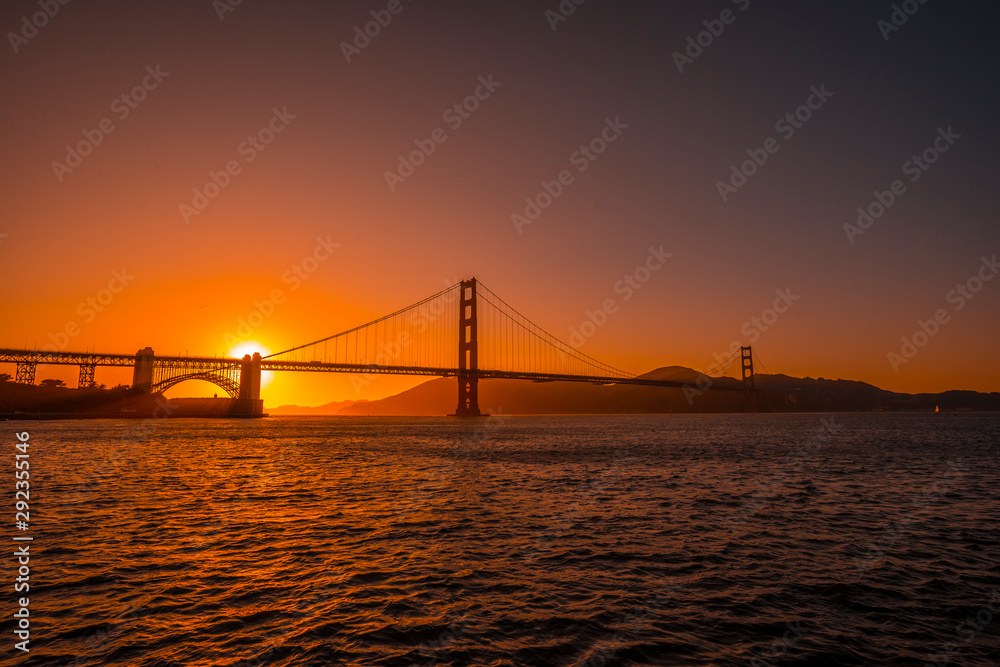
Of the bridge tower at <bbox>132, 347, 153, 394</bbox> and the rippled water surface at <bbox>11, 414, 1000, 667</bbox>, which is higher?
the bridge tower at <bbox>132, 347, 153, 394</bbox>

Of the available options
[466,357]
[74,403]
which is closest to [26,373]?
[74,403]

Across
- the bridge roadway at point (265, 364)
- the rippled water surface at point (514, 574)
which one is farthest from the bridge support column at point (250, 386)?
the rippled water surface at point (514, 574)

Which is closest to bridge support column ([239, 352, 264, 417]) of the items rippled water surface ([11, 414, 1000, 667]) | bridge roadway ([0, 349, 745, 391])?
bridge roadway ([0, 349, 745, 391])

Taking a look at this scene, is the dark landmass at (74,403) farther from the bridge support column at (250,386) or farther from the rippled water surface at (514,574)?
the rippled water surface at (514,574)

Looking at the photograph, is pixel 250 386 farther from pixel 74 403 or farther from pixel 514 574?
pixel 514 574

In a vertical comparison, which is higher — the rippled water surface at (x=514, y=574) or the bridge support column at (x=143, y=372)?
the bridge support column at (x=143, y=372)

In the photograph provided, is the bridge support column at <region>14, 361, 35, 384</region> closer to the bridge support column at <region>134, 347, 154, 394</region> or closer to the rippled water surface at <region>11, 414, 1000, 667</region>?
the bridge support column at <region>134, 347, 154, 394</region>

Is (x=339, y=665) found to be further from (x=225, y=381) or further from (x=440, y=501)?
(x=225, y=381)
